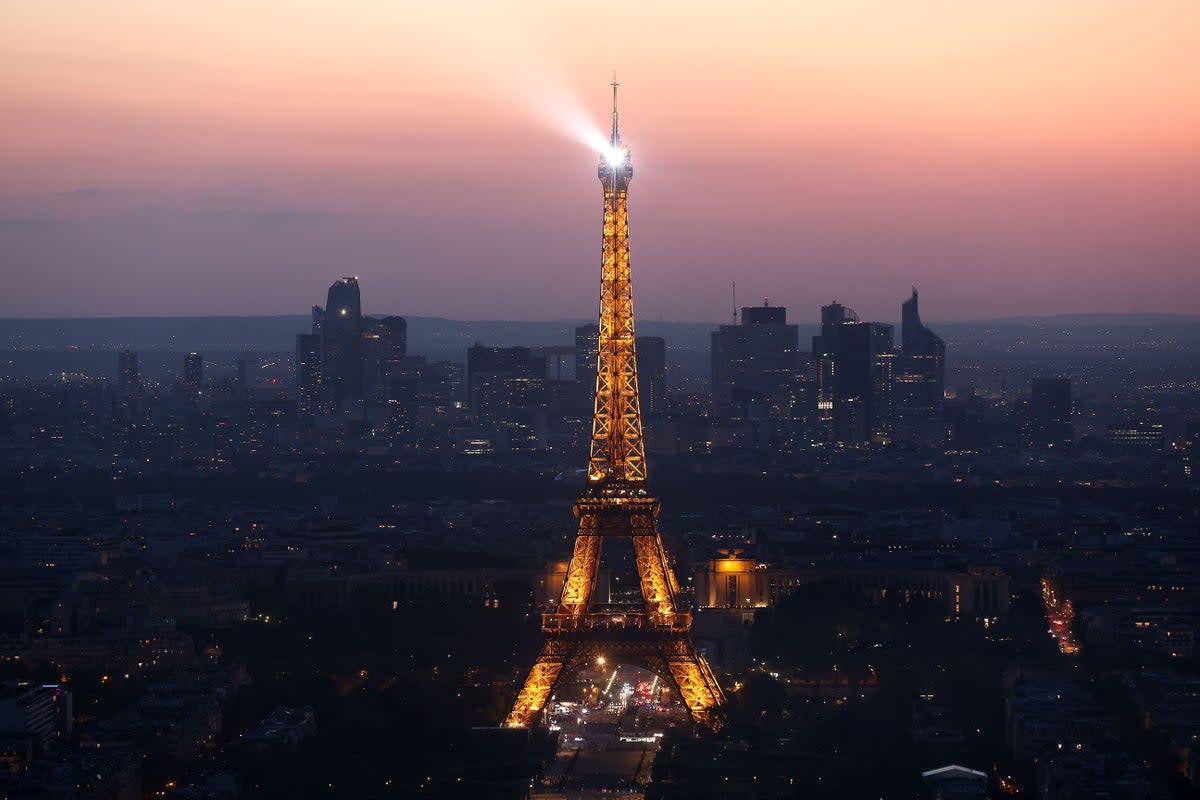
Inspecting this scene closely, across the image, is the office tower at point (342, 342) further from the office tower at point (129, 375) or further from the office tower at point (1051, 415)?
the office tower at point (1051, 415)

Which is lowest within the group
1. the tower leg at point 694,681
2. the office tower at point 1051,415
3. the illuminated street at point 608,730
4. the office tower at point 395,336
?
the office tower at point 1051,415

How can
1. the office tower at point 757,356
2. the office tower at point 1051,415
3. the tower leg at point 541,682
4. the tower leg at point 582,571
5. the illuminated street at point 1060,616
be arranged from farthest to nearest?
the office tower at point 757,356
the office tower at point 1051,415
the illuminated street at point 1060,616
the tower leg at point 582,571
the tower leg at point 541,682

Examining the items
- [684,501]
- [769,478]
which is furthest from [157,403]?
[684,501]

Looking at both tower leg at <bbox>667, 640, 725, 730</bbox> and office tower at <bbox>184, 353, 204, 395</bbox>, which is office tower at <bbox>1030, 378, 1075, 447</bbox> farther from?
tower leg at <bbox>667, 640, 725, 730</bbox>

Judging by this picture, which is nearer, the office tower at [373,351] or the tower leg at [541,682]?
the tower leg at [541,682]

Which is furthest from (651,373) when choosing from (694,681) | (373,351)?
(694,681)

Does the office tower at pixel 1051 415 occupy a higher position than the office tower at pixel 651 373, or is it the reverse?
A: the office tower at pixel 651 373

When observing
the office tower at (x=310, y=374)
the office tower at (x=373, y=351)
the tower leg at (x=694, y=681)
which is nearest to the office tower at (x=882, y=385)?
the office tower at (x=373, y=351)
